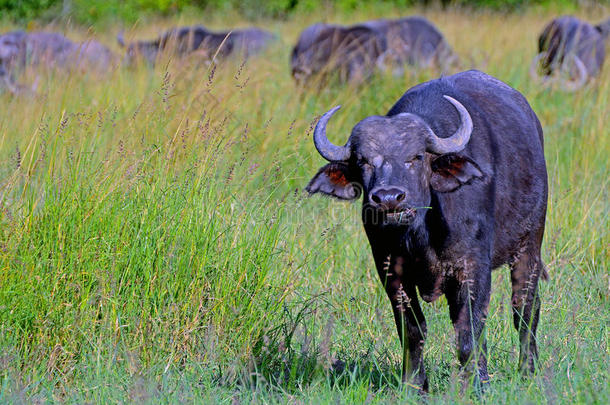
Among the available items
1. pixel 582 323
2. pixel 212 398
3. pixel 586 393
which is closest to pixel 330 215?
pixel 582 323

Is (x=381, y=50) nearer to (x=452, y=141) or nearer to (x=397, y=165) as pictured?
(x=452, y=141)

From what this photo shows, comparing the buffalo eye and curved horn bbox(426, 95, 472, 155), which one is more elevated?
curved horn bbox(426, 95, 472, 155)

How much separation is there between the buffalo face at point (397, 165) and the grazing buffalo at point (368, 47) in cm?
568

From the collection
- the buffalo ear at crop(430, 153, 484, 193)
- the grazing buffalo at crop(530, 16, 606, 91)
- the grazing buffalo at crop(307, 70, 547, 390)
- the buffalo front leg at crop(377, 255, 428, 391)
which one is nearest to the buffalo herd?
the grazing buffalo at crop(530, 16, 606, 91)

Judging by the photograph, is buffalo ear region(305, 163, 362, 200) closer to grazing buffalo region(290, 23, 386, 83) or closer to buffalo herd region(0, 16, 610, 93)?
buffalo herd region(0, 16, 610, 93)

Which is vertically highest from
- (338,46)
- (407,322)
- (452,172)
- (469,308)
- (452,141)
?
(452,141)

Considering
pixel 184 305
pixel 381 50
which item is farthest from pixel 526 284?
pixel 381 50

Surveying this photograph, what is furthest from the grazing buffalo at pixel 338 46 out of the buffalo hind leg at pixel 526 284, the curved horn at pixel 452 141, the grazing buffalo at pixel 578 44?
the curved horn at pixel 452 141

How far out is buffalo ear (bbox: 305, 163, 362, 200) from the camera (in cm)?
384

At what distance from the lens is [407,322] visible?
402 cm

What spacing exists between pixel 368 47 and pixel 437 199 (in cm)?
833

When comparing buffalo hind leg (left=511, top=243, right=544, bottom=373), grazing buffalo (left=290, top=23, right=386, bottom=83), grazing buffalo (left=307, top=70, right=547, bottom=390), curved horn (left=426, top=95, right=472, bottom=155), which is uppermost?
curved horn (left=426, top=95, right=472, bottom=155)

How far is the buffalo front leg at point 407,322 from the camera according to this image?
3.89 meters

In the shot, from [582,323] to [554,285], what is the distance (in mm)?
620
